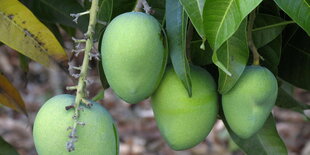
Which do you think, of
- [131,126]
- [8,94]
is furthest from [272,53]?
[131,126]

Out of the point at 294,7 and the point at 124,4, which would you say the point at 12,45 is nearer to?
the point at 124,4

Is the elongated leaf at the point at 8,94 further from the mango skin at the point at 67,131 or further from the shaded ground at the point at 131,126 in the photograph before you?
the shaded ground at the point at 131,126

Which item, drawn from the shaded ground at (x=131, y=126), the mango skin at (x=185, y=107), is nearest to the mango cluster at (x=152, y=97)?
the mango skin at (x=185, y=107)

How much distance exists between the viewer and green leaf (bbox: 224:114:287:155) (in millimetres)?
956

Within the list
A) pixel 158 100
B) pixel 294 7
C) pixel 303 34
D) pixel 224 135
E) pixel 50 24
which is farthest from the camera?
pixel 224 135

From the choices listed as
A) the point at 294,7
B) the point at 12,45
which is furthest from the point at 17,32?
the point at 294,7

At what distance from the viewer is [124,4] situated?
0.88m

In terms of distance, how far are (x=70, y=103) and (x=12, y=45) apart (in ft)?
0.63

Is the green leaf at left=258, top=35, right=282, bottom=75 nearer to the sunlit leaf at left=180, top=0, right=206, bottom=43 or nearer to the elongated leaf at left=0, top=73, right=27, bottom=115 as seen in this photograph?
the sunlit leaf at left=180, top=0, right=206, bottom=43

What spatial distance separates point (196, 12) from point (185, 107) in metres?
0.16

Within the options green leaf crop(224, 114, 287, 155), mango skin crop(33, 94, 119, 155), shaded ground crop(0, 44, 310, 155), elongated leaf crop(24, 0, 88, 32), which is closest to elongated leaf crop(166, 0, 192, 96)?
mango skin crop(33, 94, 119, 155)

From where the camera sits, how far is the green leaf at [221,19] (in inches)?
27.5

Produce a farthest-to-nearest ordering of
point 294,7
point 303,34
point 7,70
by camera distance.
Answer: point 7,70
point 303,34
point 294,7

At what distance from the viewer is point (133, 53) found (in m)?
0.75
